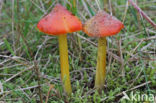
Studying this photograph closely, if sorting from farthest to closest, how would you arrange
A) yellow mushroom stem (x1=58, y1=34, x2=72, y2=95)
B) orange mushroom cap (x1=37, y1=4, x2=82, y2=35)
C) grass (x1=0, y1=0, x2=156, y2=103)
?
1. grass (x1=0, y1=0, x2=156, y2=103)
2. yellow mushroom stem (x1=58, y1=34, x2=72, y2=95)
3. orange mushroom cap (x1=37, y1=4, x2=82, y2=35)

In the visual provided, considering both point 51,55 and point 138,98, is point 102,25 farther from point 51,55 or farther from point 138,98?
point 51,55

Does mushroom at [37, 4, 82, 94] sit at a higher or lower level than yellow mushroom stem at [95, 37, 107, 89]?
higher

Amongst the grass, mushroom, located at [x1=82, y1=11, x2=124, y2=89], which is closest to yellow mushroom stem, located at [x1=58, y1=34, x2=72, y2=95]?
the grass

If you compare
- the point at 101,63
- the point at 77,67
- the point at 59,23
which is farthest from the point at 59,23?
the point at 77,67

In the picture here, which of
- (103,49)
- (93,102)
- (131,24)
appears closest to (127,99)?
(93,102)

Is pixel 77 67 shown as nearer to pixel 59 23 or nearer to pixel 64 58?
pixel 64 58

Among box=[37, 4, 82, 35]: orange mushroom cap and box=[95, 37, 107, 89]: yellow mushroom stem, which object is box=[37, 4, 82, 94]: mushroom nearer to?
box=[37, 4, 82, 35]: orange mushroom cap

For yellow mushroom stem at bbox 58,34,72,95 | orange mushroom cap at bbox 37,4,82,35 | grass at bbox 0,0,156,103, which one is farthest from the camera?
grass at bbox 0,0,156,103
